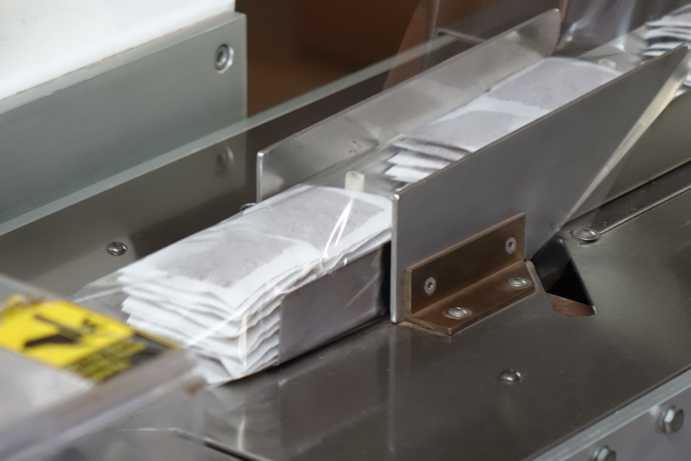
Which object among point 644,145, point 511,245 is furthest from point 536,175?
point 644,145

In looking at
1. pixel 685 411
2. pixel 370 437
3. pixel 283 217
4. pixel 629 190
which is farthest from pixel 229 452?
pixel 629 190

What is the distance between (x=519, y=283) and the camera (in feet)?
3.49

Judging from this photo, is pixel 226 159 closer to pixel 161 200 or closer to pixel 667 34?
pixel 161 200

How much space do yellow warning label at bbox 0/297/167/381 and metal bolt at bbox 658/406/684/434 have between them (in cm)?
40

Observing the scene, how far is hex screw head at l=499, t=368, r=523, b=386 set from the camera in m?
0.95

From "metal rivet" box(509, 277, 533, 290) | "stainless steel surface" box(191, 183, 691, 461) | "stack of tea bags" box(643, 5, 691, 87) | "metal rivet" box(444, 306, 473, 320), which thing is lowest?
"stainless steel surface" box(191, 183, 691, 461)

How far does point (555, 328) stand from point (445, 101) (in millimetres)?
250

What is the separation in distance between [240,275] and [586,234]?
1.07 ft

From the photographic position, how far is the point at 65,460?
2.30 ft

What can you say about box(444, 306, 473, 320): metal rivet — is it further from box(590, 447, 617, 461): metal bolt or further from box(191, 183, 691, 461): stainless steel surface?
box(590, 447, 617, 461): metal bolt

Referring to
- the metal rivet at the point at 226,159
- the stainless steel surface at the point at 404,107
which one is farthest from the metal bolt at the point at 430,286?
the metal rivet at the point at 226,159

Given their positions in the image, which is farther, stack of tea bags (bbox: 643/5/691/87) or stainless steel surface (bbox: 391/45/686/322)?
stack of tea bags (bbox: 643/5/691/87)

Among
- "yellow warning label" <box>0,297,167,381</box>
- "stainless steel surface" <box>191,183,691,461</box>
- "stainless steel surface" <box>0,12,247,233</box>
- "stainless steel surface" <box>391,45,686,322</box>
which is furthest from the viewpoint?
"stainless steel surface" <box>0,12,247,233</box>

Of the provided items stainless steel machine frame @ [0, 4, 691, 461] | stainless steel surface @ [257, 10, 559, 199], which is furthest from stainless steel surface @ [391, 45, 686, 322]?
stainless steel surface @ [257, 10, 559, 199]
